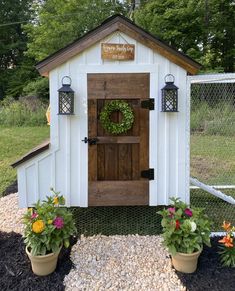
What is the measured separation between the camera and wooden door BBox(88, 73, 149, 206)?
10.8 feet

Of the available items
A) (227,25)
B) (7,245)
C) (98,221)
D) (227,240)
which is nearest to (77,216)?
(98,221)

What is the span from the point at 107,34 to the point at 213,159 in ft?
9.50

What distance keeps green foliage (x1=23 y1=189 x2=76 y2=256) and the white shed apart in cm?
53

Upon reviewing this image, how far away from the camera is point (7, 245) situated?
3268 mm

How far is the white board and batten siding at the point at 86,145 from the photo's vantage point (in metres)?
3.28

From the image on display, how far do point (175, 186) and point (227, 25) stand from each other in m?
13.8

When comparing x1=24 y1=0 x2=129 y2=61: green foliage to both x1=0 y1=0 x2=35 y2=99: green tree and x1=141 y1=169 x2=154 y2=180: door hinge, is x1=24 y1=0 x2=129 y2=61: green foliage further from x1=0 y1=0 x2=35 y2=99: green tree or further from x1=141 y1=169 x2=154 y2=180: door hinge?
x1=141 y1=169 x2=154 y2=180: door hinge

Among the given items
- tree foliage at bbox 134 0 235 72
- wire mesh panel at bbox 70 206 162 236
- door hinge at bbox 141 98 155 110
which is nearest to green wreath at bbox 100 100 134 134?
door hinge at bbox 141 98 155 110

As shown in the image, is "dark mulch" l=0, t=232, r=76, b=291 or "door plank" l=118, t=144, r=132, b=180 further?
"door plank" l=118, t=144, r=132, b=180

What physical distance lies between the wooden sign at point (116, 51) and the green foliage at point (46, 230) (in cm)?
164

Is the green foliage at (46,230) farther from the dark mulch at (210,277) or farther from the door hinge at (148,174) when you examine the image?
the dark mulch at (210,277)

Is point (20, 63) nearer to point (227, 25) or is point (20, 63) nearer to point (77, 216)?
point (227, 25)

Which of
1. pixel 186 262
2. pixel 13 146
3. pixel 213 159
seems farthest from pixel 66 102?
pixel 13 146

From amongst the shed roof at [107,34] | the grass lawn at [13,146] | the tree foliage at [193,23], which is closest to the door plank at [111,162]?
the shed roof at [107,34]
